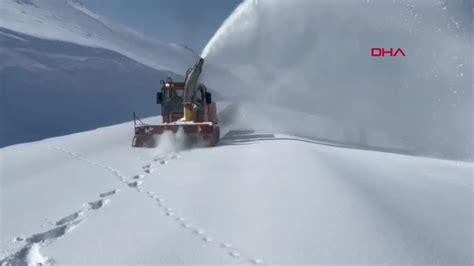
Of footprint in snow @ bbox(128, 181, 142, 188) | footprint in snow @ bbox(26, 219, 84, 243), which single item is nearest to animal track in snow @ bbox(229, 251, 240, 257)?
footprint in snow @ bbox(26, 219, 84, 243)

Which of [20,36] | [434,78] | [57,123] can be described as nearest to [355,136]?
[434,78]

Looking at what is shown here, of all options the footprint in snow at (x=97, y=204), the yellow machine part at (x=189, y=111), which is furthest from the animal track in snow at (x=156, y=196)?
the yellow machine part at (x=189, y=111)

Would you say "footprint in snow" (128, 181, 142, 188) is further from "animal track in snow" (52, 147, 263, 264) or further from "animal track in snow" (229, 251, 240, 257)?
"animal track in snow" (229, 251, 240, 257)

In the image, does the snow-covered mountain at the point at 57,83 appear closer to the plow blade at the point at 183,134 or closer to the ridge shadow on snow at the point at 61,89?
the ridge shadow on snow at the point at 61,89

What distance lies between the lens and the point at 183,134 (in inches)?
418

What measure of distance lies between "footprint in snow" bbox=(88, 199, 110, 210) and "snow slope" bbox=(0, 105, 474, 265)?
2cm

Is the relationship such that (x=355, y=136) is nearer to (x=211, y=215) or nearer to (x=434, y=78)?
(x=434, y=78)

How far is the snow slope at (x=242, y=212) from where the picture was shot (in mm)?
3797

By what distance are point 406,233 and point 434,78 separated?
13.4m

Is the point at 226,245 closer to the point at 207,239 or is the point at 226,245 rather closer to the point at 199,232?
the point at 207,239

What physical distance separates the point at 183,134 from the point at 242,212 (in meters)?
6.06

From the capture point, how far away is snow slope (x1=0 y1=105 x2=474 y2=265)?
149 inches

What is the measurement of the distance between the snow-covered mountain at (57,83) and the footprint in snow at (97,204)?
19298 mm

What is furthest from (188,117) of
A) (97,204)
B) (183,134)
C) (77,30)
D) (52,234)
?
(77,30)
